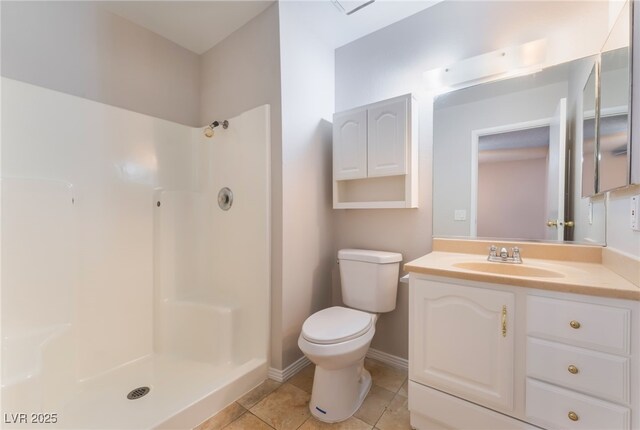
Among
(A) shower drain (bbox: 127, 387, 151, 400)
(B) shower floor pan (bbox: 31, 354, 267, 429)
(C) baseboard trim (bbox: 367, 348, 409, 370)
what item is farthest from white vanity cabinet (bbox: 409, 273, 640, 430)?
(A) shower drain (bbox: 127, 387, 151, 400)

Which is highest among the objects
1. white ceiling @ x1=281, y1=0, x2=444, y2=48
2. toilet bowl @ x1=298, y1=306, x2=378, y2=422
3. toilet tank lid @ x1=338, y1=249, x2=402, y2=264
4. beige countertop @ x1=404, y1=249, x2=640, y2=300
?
white ceiling @ x1=281, y1=0, x2=444, y2=48

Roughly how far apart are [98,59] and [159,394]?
2.13 m

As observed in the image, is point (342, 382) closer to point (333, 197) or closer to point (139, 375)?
point (333, 197)

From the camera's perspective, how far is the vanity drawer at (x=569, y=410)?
2.82 feet

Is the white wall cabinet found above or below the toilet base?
above

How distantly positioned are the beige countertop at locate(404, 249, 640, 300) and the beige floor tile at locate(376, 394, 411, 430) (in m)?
0.79

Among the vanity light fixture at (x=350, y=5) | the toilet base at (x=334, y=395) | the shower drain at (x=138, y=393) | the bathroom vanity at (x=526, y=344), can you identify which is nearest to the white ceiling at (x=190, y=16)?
the vanity light fixture at (x=350, y=5)

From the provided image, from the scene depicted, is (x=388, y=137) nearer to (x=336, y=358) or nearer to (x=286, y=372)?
(x=336, y=358)

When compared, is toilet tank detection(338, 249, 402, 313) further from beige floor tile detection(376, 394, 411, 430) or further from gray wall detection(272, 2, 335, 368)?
beige floor tile detection(376, 394, 411, 430)

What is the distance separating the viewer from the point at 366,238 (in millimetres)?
1967

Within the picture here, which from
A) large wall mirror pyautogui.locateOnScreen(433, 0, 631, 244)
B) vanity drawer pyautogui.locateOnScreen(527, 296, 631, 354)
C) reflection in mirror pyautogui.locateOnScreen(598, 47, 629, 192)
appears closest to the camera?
vanity drawer pyautogui.locateOnScreen(527, 296, 631, 354)

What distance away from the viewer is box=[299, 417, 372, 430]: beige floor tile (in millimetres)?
1304

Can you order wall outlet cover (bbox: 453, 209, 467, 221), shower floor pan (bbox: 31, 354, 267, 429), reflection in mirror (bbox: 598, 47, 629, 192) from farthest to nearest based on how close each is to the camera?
wall outlet cover (bbox: 453, 209, 467, 221) < shower floor pan (bbox: 31, 354, 267, 429) < reflection in mirror (bbox: 598, 47, 629, 192)

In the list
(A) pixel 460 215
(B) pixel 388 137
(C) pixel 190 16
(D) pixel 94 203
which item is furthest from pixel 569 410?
(C) pixel 190 16
